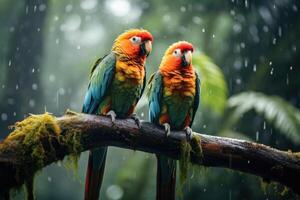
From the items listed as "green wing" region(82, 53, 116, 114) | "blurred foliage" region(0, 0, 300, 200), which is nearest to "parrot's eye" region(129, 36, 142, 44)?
"green wing" region(82, 53, 116, 114)

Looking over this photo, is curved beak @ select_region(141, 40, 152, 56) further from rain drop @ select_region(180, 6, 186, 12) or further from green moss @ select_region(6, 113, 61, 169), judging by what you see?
rain drop @ select_region(180, 6, 186, 12)

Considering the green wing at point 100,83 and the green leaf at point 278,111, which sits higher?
the green wing at point 100,83

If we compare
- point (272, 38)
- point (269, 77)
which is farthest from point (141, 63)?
point (272, 38)

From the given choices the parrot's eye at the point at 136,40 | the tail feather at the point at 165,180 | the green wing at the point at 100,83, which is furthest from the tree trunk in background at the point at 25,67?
the tail feather at the point at 165,180

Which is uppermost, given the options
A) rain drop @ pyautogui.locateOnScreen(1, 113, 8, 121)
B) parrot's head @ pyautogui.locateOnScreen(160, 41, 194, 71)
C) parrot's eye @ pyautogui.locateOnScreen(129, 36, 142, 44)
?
parrot's eye @ pyautogui.locateOnScreen(129, 36, 142, 44)

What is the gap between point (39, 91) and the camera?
5.61 meters

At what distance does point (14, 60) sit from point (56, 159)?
3.84 meters

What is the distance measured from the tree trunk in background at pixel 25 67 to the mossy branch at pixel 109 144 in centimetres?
343

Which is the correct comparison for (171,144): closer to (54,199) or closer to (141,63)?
(141,63)

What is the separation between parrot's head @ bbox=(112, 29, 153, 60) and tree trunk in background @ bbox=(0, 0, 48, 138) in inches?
116

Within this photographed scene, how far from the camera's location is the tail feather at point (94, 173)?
8.05 ft

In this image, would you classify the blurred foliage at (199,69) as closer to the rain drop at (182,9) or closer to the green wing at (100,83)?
the rain drop at (182,9)

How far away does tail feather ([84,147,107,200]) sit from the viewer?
2.45 metres

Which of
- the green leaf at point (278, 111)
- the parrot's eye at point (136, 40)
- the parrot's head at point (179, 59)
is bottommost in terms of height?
the green leaf at point (278, 111)
